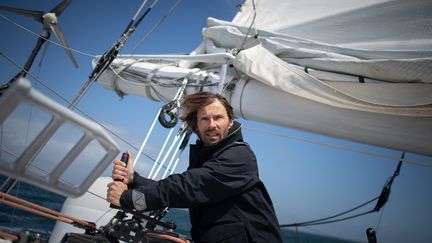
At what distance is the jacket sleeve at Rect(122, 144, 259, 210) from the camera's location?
1374mm

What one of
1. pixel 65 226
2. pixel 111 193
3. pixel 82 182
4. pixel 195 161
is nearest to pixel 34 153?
pixel 82 182

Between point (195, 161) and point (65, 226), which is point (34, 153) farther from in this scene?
point (65, 226)

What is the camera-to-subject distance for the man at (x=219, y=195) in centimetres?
138

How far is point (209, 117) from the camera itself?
177 cm

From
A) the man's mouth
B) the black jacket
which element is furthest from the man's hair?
Answer: the black jacket

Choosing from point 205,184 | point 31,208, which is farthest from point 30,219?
point 205,184

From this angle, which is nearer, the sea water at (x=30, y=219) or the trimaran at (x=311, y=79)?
the trimaran at (x=311, y=79)

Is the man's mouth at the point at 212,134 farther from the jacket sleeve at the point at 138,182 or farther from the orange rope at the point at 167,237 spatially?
the orange rope at the point at 167,237

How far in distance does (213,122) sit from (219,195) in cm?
48

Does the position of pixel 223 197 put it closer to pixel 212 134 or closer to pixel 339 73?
pixel 212 134

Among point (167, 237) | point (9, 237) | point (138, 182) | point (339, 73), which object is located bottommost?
point (9, 237)

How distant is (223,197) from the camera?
1.45 metres

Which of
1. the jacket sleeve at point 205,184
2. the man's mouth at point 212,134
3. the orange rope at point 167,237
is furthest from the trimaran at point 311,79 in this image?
the man's mouth at point 212,134

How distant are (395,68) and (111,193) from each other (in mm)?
2227
